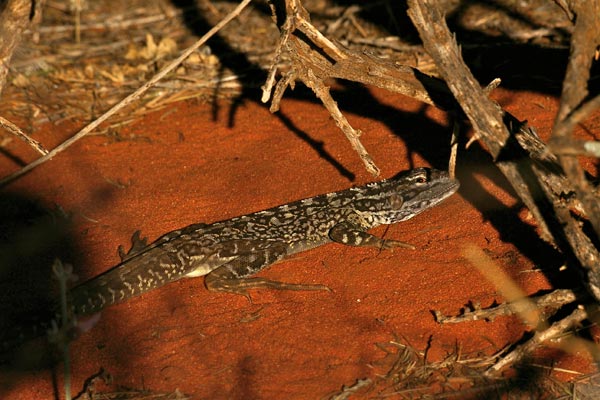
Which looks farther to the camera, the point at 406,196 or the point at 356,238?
the point at 406,196

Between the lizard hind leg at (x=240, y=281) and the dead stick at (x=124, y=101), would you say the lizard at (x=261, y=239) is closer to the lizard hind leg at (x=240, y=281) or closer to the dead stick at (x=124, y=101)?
the lizard hind leg at (x=240, y=281)

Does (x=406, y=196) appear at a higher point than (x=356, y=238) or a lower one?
higher

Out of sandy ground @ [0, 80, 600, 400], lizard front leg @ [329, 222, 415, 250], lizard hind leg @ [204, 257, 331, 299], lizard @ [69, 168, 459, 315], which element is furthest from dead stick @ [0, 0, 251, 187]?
lizard front leg @ [329, 222, 415, 250]

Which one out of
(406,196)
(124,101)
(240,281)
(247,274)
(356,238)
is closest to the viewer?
(124,101)

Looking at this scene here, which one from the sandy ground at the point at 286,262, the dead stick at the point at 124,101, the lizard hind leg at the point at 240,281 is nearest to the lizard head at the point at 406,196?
the sandy ground at the point at 286,262

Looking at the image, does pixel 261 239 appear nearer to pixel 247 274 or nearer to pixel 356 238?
pixel 247 274

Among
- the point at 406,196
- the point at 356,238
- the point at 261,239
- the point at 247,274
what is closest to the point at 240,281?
the point at 247,274

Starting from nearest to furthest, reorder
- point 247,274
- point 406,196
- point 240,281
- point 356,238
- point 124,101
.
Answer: point 124,101 < point 240,281 < point 247,274 < point 356,238 < point 406,196

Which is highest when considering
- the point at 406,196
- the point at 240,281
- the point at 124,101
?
the point at 124,101
